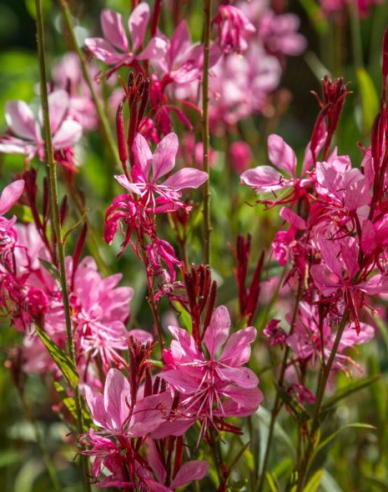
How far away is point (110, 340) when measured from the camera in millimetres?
642

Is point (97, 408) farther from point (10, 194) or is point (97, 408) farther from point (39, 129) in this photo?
point (39, 129)

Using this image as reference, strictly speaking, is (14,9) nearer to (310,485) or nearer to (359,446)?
(359,446)

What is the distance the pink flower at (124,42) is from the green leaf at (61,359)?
0.78ft

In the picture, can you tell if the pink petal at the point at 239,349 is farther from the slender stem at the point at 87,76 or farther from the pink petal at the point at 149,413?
the slender stem at the point at 87,76

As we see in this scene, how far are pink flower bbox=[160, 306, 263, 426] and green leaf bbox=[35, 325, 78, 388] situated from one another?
0.07 m

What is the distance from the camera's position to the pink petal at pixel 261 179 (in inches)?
23.2

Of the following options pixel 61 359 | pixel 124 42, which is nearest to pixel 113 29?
pixel 124 42

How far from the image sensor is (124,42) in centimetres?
71

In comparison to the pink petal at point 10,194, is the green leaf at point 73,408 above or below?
below

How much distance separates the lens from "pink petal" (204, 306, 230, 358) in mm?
543

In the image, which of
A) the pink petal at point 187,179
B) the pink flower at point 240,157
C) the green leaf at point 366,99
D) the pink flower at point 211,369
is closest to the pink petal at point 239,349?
the pink flower at point 211,369

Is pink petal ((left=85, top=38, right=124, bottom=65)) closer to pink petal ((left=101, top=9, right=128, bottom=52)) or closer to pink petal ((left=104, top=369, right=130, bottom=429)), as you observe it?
pink petal ((left=101, top=9, right=128, bottom=52))

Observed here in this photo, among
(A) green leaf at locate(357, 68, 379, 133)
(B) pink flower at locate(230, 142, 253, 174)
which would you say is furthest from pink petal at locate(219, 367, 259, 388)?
(B) pink flower at locate(230, 142, 253, 174)

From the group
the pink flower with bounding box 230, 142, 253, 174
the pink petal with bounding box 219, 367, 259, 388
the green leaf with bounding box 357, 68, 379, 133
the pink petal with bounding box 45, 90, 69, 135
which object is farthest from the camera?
the pink flower with bounding box 230, 142, 253, 174
